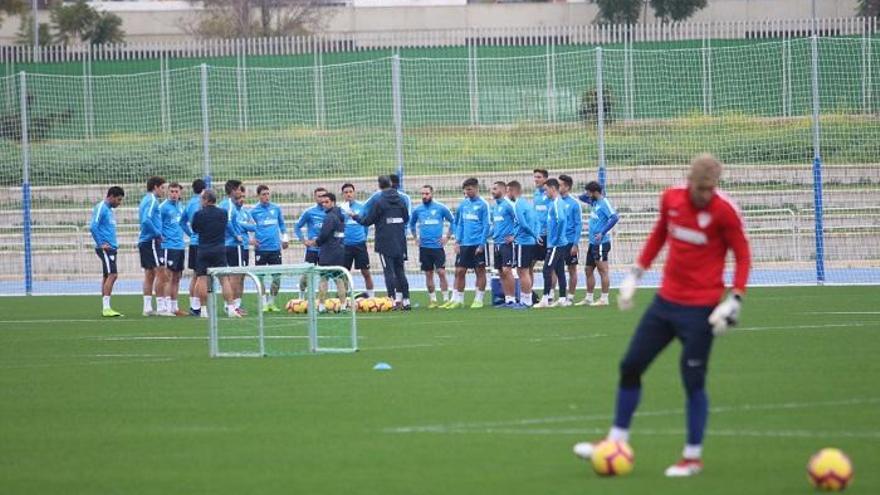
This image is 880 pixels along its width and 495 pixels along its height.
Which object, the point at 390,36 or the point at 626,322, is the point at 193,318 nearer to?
the point at 626,322

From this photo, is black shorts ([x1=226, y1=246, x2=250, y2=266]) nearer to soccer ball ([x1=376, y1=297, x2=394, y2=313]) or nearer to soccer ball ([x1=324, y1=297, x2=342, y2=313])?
soccer ball ([x1=324, y1=297, x2=342, y2=313])

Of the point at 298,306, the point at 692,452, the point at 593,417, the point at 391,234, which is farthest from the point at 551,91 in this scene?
the point at 692,452

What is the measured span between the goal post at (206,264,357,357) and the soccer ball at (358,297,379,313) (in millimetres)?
322

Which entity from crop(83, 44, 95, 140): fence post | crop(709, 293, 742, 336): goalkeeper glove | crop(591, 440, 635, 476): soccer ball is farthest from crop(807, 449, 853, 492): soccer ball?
crop(83, 44, 95, 140): fence post

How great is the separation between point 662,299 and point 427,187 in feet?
57.5

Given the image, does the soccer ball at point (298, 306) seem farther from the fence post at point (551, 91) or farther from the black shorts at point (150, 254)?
the fence post at point (551, 91)

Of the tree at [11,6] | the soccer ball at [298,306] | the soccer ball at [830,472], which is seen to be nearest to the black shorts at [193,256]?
the soccer ball at [298,306]

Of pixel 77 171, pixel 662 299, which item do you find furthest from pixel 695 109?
pixel 662 299

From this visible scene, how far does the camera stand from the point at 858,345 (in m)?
18.1

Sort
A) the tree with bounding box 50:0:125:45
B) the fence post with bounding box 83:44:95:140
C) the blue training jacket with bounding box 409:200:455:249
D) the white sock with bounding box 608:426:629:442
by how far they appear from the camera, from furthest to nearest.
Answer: the tree with bounding box 50:0:125:45, the fence post with bounding box 83:44:95:140, the blue training jacket with bounding box 409:200:455:249, the white sock with bounding box 608:426:629:442

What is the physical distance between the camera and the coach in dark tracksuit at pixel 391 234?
1063 inches

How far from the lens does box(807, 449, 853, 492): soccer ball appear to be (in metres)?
9.16

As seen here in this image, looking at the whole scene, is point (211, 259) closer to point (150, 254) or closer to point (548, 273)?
point (150, 254)

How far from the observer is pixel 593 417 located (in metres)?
12.5
